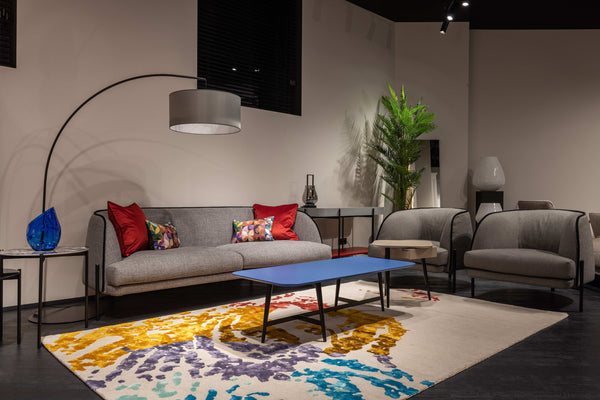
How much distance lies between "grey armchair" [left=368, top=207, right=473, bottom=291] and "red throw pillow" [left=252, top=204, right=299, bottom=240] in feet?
2.94

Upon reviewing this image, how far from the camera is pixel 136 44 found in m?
4.29

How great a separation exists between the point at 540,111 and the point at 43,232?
263 inches

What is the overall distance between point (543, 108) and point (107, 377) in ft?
22.3

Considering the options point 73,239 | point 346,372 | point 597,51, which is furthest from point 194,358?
point 597,51

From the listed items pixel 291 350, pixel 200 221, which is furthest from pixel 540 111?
pixel 291 350

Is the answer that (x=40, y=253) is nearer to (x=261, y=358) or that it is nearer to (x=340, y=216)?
(x=261, y=358)

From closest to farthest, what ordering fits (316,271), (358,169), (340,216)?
(316,271) → (340,216) → (358,169)

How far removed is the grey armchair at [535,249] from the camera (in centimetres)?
347

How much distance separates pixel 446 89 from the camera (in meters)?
6.88

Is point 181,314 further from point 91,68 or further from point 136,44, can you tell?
point 136,44

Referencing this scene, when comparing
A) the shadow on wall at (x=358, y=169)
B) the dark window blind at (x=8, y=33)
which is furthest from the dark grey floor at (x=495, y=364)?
the shadow on wall at (x=358, y=169)

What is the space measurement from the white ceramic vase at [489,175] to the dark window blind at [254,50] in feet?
8.90

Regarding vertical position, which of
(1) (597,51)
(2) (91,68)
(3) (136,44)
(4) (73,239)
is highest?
(1) (597,51)

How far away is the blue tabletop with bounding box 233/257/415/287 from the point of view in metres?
2.68
